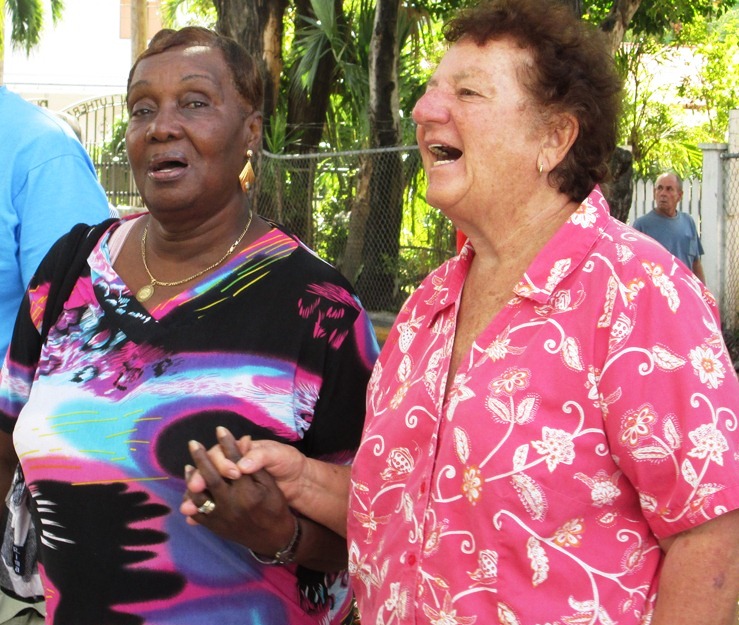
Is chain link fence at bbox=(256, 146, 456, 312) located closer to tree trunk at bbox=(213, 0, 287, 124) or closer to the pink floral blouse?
tree trunk at bbox=(213, 0, 287, 124)

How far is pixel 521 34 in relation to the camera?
212cm

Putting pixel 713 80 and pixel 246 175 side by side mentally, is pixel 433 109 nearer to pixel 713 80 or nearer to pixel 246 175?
pixel 246 175

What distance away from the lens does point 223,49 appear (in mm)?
2549

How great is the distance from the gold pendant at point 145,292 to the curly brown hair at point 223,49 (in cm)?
50

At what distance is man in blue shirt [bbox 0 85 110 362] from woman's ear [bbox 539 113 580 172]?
4.59ft

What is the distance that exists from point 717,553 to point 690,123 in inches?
757

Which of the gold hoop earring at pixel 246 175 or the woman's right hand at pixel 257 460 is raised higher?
the gold hoop earring at pixel 246 175

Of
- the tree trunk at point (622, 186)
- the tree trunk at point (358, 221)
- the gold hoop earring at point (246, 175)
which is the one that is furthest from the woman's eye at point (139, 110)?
the tree trunk at point (358, 221)

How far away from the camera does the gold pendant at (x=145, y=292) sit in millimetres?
2506

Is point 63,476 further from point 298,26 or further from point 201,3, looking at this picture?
point 201,3

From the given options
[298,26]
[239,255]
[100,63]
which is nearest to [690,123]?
[298,26]

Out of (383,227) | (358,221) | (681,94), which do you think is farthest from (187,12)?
(383,227)

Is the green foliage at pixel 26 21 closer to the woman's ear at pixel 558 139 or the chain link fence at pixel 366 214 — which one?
the chain link fence at pixel 366 214

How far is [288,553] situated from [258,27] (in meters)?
9.03
